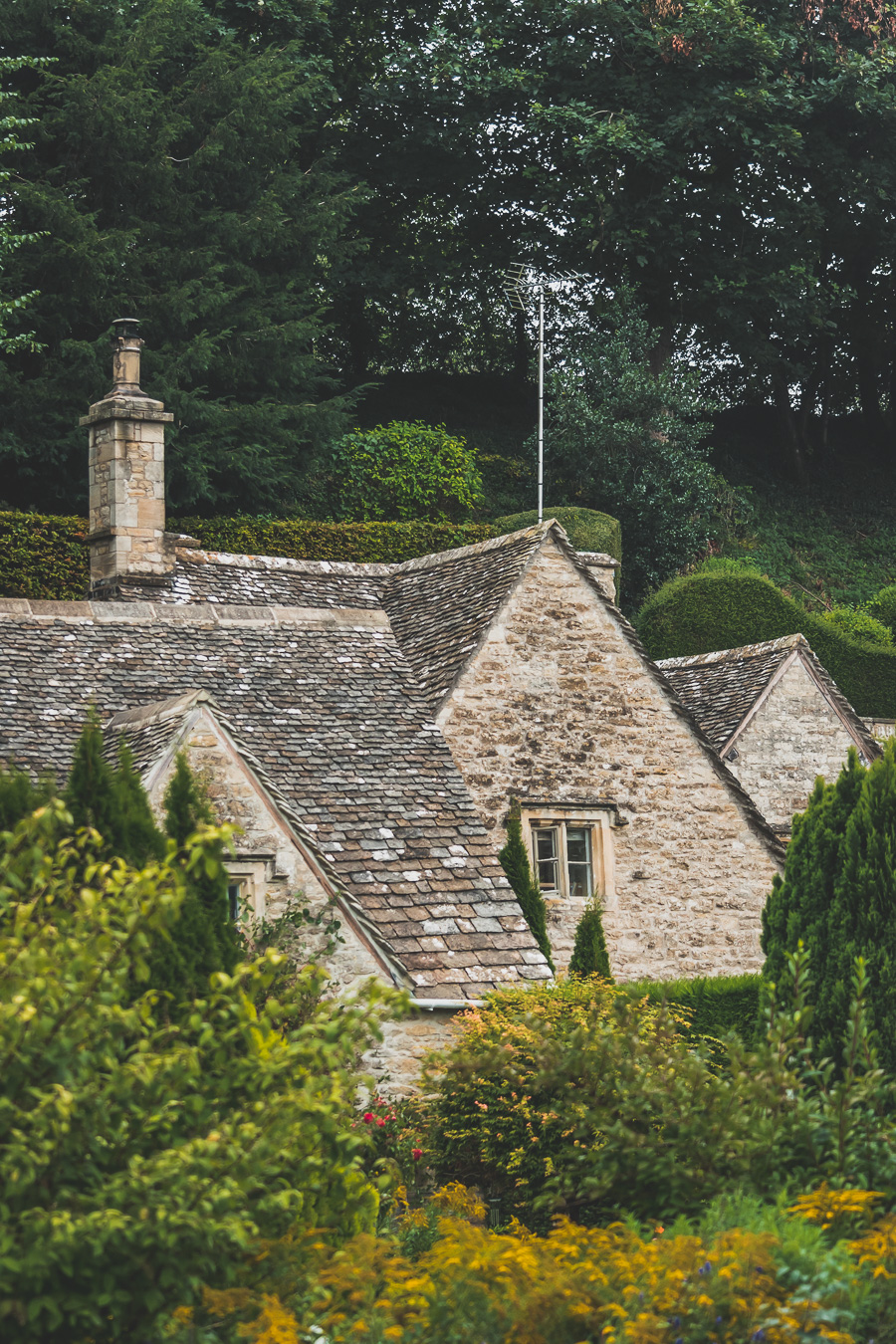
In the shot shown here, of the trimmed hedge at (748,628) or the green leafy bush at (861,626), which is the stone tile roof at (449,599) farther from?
the green leafy bush at (861,626)

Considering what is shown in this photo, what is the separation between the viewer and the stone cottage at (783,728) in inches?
798

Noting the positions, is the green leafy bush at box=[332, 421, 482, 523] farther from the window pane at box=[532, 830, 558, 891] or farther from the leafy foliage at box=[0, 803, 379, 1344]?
the leafy foliage at box=[0, 803, 379, 1344]

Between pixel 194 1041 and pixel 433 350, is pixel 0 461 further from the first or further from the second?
pixel 194 1041

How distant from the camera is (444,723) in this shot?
16266 mm

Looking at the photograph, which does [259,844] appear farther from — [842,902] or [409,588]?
[409,588]

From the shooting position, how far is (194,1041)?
643cm

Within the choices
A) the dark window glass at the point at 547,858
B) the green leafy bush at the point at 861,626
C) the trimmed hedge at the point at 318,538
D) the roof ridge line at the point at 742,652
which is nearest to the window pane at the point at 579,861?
the dark window glass at the point at 547,858

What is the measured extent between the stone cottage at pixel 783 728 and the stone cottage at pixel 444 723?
2.98 metres

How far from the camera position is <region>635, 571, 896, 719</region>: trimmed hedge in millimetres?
26781

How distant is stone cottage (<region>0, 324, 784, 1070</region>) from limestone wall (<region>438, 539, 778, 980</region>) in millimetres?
22

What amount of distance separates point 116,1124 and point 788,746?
54.2ft

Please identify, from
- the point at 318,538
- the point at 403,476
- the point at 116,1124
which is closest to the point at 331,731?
the point at 116,1124

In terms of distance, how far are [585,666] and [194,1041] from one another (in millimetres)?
11107

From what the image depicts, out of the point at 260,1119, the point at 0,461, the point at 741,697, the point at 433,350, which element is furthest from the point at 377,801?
the point at 433,350
